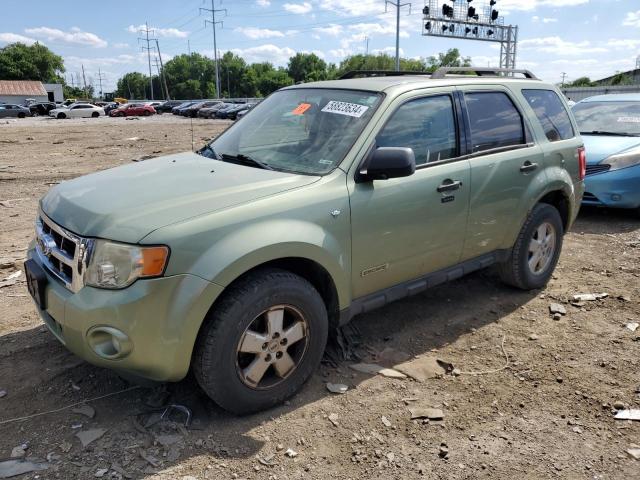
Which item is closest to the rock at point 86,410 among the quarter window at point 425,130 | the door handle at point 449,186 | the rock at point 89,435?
the rock at point 89,435

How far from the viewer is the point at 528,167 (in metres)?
4.45

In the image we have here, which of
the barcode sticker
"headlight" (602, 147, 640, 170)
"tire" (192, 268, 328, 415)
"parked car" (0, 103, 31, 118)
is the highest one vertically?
"parked car" (0, 103, 31, 118)

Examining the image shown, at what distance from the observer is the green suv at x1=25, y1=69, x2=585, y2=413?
8.72 feet

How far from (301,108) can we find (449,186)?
119 cm

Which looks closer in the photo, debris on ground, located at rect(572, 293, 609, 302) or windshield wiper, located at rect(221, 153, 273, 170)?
windshield wiper, located at rect(221, 153, 273, 170)

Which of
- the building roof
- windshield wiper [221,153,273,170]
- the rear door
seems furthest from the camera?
the building roof

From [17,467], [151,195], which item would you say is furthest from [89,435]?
[151,195]

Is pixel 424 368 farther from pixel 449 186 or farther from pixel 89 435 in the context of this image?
pixel 89 435

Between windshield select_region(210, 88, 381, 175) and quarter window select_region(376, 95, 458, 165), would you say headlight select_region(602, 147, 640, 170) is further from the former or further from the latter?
windshield select_region(210, 88, 381, 175)

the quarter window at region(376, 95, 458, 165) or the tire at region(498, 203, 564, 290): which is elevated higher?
the quarter window at region(376, 95, 458, 165)

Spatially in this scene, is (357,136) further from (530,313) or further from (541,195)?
(530,313)

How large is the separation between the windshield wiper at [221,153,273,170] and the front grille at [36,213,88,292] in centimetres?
123

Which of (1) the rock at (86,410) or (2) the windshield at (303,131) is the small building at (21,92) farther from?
(1) the rock at (86,410)

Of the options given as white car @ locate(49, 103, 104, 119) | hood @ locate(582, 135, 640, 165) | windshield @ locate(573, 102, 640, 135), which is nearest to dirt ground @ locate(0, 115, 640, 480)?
hood @ locate(582, 135, 640, 165)
